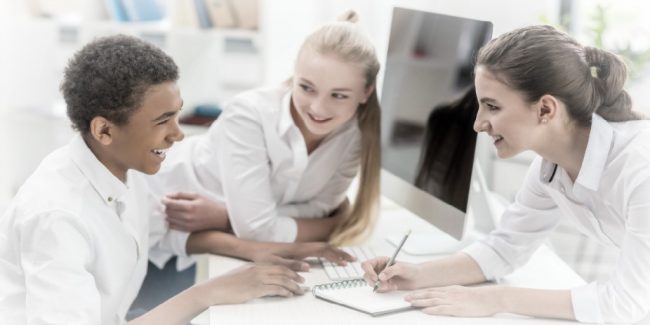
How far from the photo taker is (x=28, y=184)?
1.23m

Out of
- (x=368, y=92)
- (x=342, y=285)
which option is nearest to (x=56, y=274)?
(x=342, y=285)

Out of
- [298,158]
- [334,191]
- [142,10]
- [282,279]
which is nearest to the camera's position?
[282,279]

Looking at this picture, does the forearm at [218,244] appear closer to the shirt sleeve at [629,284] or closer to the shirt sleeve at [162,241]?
the shirt sleeve at [162,241]

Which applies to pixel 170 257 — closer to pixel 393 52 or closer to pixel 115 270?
pixel 115 270

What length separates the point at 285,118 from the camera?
5.52 feet

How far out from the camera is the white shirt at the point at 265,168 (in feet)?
5.43

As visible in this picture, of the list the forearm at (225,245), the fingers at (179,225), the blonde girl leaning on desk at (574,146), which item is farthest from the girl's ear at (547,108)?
the fingers at (179,225)

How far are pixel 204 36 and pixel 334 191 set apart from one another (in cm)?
152

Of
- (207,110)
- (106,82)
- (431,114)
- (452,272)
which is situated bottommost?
(207,110)

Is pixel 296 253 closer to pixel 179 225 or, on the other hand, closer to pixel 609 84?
pixel 179 225

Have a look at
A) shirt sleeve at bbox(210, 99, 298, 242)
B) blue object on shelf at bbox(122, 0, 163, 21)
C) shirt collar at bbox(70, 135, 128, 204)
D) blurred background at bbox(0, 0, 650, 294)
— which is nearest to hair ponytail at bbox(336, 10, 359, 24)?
A: shirt sleeve at bbox(210, 99, 298, 242)

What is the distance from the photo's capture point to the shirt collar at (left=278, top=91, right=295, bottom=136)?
1672mm

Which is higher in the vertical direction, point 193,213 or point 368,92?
point 368,92

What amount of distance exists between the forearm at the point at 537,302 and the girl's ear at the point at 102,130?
71cm
